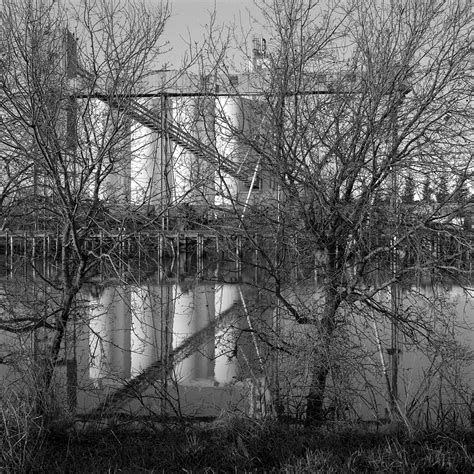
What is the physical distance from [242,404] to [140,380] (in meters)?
1.06

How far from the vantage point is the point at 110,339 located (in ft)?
27.5

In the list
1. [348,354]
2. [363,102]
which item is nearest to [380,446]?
[348,354]

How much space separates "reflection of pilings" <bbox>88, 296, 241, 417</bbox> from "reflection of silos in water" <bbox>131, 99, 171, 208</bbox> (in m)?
1.58

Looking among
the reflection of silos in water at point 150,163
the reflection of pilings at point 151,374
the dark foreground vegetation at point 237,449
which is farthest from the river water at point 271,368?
the reflection of silos in water at point 150,163

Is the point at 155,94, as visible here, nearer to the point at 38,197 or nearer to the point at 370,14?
the point at 38,197

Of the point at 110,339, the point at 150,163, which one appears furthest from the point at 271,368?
the point at 150,163

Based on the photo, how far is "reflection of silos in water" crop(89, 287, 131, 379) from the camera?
22.1ft

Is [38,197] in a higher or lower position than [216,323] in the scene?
higher

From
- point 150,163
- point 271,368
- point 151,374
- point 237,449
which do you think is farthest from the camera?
point 150,163

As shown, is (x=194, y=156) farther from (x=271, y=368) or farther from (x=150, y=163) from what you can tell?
(x=271, y=368)

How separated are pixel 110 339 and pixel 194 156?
2.57 meters

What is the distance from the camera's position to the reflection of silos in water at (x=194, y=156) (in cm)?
673

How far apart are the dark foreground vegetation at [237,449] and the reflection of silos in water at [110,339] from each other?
38.3 inches

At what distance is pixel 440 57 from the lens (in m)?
6.39
